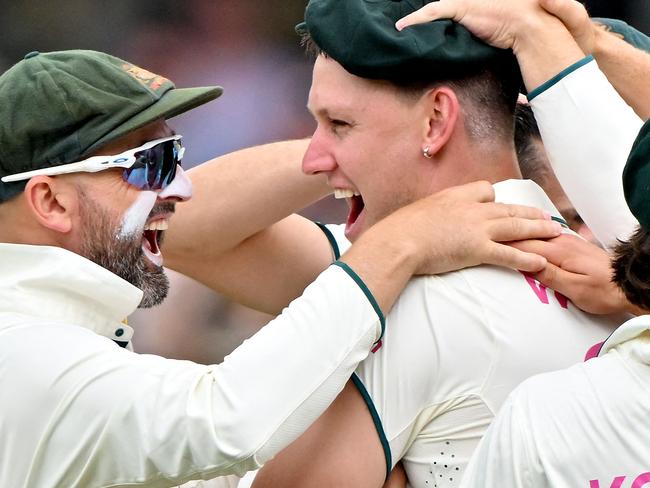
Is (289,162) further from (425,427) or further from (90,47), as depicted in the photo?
(90,47)

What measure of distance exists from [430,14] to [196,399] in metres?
0.99

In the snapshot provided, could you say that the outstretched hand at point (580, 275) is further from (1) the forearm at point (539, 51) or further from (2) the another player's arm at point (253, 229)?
(2) the another player's arm at point (253, 229)

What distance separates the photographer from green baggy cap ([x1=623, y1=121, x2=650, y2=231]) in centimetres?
193

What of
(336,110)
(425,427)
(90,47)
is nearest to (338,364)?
(425,427)

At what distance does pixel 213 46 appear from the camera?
280 inches

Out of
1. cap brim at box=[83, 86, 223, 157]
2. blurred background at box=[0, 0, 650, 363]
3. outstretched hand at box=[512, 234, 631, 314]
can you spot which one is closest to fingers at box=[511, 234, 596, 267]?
outstretched hand at box=[512, 234, 631, 314]

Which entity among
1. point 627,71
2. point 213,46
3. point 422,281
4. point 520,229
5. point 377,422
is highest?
point 627,71

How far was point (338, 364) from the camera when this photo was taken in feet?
7.52

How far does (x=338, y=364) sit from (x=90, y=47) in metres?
5.11

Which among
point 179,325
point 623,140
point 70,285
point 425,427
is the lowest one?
point 179,325

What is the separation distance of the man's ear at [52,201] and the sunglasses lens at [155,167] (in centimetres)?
15

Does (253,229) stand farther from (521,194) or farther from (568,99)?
(568,99)

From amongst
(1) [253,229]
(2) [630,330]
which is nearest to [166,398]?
(2) [630,330]

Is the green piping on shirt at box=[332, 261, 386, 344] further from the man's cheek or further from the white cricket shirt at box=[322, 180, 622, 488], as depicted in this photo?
the man's cheek
